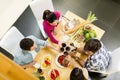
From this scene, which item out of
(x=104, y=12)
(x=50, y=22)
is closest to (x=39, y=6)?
(x=50, y=22)

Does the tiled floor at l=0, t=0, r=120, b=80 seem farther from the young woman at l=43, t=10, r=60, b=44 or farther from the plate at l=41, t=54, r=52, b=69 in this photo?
the plate at l=41, t=54, r=52, b=69

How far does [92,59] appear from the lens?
256 centimetres

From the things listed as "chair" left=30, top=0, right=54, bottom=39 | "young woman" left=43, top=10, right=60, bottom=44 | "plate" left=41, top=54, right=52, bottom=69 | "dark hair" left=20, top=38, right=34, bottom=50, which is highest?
"chair" left=30, top=0, right=54, bottom=39

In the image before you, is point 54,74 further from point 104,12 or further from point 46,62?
point 104,12

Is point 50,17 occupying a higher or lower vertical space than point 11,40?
higher

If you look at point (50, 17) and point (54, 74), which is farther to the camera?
point (50, 17)

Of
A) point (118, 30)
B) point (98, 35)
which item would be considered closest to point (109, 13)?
point (118, 30)

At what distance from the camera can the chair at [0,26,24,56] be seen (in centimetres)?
266

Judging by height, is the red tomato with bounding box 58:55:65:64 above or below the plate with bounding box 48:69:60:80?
above

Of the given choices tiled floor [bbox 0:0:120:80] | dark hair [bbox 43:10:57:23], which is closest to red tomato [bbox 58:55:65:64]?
dark hair [bbox 43:10:57:23]

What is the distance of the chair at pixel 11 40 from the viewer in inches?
105

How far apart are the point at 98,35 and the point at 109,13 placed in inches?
52.1

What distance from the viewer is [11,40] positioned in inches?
108

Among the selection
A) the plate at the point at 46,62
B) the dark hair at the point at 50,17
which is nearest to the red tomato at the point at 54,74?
the plate at the point at 46,62
